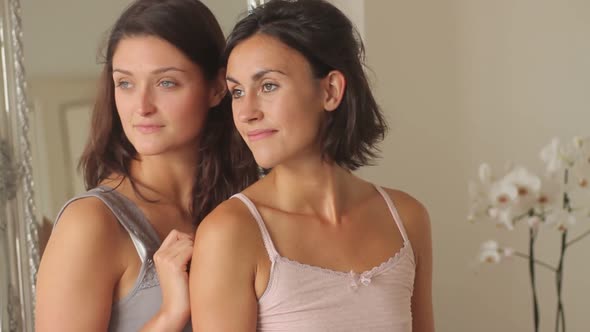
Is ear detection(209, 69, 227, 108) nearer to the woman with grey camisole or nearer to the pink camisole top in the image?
the woman with grey camisole

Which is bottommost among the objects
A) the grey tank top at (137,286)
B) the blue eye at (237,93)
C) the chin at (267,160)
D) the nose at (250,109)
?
the grey tank top at (137,286)

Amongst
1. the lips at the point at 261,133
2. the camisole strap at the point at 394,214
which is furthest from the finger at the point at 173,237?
the camisole strap at the point at 394,214

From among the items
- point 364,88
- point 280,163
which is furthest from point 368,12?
point 280,163

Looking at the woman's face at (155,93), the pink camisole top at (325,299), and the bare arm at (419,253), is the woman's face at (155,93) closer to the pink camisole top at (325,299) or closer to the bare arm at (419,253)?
the pink camisole top at (325,299)

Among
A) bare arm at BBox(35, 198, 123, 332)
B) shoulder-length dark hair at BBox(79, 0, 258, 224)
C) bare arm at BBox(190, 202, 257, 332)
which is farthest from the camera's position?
shoulder-length dark hair at BBox(79, 0, 258, 224)

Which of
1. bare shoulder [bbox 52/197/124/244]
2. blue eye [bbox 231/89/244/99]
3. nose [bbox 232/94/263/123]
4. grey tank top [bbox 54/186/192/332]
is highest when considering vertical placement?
blue eye [bbox 231/89/244/99]

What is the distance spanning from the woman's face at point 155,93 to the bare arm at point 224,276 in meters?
A: 0.22

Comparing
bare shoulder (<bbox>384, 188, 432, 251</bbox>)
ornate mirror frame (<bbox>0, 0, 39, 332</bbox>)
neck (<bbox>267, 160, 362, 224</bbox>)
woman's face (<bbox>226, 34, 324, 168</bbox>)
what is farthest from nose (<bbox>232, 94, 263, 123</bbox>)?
ornate mirror frame (<bbox>0, 0, 39, 332</bbox>)

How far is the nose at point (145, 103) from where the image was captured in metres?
1.30

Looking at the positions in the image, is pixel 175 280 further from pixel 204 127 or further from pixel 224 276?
pixel 204 127

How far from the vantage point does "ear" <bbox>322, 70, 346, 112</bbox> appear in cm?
122

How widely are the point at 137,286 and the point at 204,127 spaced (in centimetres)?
31

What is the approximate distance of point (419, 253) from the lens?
Result: 1.38 metres

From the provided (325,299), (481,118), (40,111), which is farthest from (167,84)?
(481,118)
